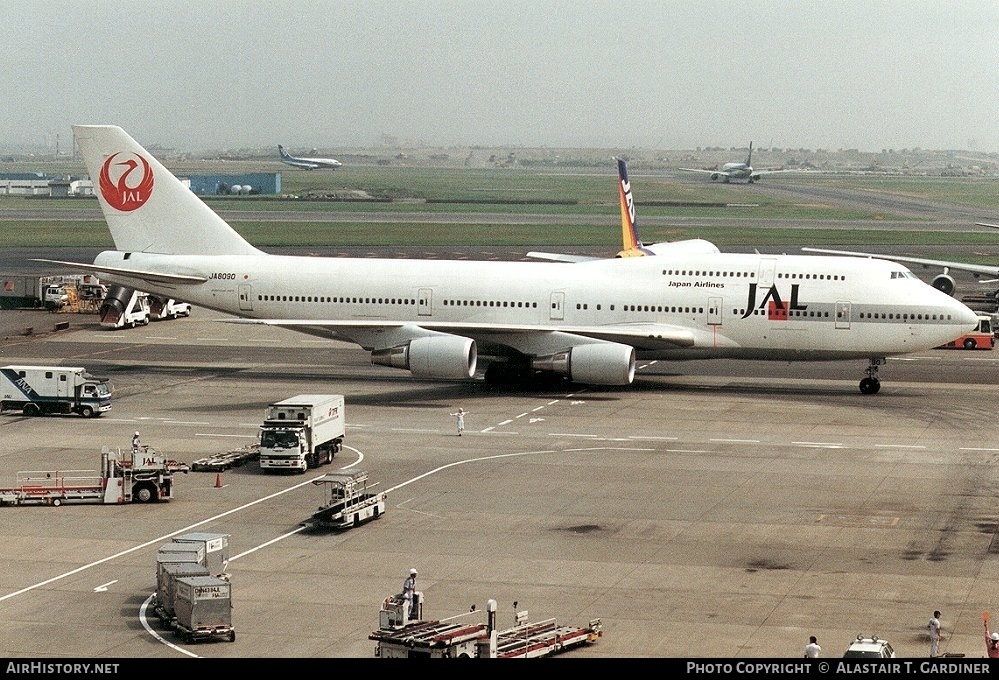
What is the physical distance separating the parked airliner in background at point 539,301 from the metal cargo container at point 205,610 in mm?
28558

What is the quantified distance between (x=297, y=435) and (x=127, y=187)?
80.6ft

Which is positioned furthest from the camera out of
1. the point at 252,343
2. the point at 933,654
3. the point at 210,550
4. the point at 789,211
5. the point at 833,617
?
the point at 789,211

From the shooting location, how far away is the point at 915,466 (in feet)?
146

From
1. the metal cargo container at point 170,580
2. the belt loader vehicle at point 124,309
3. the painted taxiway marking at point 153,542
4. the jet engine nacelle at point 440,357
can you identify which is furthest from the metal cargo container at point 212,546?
the belt loader vehicle at point 124,309

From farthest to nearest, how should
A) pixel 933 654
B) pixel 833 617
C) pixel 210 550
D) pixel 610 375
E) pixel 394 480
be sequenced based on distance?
pixel 610 375 < pixel 394 480 < pixel 210 550 < pixel 833 617 < pixel 933 654

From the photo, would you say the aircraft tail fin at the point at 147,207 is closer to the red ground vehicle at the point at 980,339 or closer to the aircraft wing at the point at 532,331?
the aircraft wing at the point at 532,331

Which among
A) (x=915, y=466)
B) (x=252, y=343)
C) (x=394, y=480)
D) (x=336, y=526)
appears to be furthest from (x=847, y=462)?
(x=252, y=343)

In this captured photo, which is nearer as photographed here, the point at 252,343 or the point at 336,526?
the point at 336,526

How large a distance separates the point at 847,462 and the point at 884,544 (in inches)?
401

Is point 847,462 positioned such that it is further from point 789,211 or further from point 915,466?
point 789,211

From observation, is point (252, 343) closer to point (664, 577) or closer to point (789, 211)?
point (664, 577)

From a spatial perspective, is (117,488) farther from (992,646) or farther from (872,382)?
(872,382)

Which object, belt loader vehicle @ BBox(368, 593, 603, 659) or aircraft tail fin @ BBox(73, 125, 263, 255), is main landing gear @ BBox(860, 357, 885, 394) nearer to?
aircraft tail fin @ BBox(73, 125, 263, 255)

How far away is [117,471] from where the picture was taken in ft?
131
